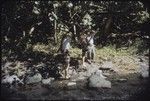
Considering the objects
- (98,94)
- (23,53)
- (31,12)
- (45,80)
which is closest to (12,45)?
(23,53)

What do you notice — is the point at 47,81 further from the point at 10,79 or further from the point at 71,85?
the point at 10,79

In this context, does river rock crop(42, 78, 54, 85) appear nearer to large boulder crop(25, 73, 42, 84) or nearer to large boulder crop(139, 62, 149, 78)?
large boulder crop(25, 73, 42, 84)

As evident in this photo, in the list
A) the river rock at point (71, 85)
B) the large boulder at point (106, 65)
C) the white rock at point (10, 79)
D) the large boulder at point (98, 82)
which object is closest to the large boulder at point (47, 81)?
the river rock at point (71, 85)

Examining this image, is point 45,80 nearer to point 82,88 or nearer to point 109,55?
point 82,88

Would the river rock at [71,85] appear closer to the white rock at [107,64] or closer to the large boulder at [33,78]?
the large boulder at [33,78]

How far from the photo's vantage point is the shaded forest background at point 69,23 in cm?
1536

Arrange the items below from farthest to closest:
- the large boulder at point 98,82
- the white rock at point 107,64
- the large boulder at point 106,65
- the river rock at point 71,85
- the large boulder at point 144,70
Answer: the white rock at point 107,64, the large boulder at point 106,65, the large boulder at point 144,70, the river rock at point 71,85, the large boulder at point 98,82

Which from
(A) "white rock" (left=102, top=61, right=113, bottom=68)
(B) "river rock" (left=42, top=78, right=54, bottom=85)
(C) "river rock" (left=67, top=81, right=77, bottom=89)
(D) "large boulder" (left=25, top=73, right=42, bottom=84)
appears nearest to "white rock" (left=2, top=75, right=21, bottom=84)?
(D) "large boulder" (left=25, top=73, right=42, bottom=84)

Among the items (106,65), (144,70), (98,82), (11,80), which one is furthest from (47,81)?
(144,70)

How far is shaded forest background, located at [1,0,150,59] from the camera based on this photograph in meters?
15.4

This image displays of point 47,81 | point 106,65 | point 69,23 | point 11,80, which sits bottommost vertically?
point 47,81

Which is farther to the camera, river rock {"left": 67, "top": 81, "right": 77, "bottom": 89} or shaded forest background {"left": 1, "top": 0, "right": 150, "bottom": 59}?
shaded forest background {"left": 1, "top": 0, "right": 150, "bottom": 59}

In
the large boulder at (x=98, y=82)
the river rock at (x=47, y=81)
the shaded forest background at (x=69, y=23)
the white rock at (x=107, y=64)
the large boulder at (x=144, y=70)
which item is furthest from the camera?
the shaded forest background at (x=69, y=23)

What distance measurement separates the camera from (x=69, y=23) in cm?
1617
